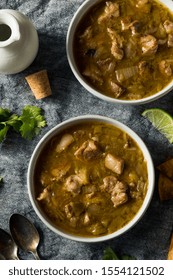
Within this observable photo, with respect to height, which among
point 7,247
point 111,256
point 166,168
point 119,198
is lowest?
point 111,256

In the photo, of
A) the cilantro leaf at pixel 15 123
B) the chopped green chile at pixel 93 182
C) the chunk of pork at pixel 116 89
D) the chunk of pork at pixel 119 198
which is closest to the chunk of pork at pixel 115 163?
the chopped green chile at pixel 93 182

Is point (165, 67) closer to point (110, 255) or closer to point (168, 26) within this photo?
point (168, 26)

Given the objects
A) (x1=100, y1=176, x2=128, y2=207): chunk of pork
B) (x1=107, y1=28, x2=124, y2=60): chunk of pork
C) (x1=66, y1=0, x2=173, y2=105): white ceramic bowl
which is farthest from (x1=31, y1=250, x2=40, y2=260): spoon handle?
(x1=107, y1=28, x2=124, y2=60): chunk of pork

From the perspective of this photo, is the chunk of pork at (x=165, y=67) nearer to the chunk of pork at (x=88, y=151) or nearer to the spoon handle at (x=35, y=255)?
the chunk of pork at (x=88, y=151)

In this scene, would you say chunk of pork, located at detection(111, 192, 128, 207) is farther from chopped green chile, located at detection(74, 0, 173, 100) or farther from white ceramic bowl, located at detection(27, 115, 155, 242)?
chopped green chile, located at detection(74, 0, 173, 100)

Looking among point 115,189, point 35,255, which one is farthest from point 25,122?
point 35,255
